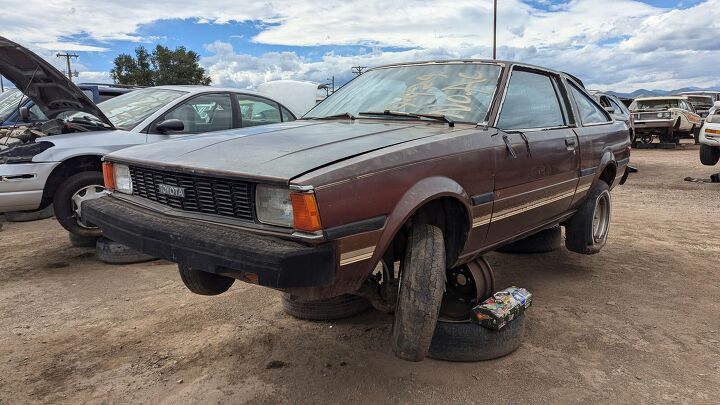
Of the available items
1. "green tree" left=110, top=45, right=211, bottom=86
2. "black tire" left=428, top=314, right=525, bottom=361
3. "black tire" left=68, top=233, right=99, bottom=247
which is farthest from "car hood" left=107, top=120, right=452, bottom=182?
"green tree" left=110, top=45, right=211, bottom=86

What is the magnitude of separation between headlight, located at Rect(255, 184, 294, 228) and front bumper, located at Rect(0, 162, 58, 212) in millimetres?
3496

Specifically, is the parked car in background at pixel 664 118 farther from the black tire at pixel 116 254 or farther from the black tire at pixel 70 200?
the black tire at pixel 70 200

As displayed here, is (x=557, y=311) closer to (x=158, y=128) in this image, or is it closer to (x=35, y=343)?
(x=35, y=343)

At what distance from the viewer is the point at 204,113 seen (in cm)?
561

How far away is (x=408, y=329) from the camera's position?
240cm

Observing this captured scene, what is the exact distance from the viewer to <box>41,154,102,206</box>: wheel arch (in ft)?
15.7

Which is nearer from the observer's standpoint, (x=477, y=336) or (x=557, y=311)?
(x=477, y=336)

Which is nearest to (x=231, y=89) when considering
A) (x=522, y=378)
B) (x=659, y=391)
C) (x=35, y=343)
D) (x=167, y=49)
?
(x=35, y=343)

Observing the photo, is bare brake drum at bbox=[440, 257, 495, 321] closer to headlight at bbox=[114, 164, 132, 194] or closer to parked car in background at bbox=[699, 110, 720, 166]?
headlight at bbox=[114, 164, 132, 194]

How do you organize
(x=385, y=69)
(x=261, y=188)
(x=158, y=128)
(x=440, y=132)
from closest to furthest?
(x=261, y=188), (x=440, y=132), (x=385, y=69), (x=158, y=128)

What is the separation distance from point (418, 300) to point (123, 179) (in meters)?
1.81

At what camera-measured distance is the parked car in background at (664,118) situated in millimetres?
16969

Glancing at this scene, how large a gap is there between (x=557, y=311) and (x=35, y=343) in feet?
11.4

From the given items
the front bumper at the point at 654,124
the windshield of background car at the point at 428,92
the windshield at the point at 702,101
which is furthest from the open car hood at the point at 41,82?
the windshield at the point at 702,101
